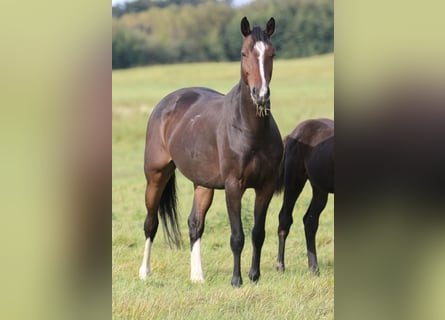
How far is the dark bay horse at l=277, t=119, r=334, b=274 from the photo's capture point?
3.71 meters

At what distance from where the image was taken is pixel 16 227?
5.89 feet

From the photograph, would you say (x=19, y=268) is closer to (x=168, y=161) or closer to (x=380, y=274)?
(x=380, y=274)

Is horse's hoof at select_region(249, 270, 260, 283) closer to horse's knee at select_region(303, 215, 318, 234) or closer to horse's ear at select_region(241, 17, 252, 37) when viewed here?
horse's knee at select_region(303, 215, 318, 234)

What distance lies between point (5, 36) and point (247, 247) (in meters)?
2.59

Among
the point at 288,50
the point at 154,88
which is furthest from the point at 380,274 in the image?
the point at 154,88

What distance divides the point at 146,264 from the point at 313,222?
1122 millimetres

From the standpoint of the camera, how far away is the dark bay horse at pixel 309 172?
12.2 feet

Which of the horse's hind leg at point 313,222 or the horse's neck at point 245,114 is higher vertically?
the horse's neck at point 245,114

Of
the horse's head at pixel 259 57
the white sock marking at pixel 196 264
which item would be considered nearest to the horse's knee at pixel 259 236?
the white sock marking at pixel 196 264

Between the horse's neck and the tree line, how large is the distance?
1.25 ft

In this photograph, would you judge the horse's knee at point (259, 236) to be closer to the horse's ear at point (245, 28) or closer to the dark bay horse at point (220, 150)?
the dark bay horse at point (220, 150)

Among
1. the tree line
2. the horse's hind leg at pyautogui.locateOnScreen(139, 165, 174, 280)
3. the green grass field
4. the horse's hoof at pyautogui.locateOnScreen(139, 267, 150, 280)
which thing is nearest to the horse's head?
the tree line

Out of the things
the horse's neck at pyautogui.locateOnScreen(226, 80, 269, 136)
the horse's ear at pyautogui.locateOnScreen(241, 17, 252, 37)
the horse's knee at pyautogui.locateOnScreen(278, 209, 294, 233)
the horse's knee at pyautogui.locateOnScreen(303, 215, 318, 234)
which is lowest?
the horse's knee at pyautogui.locateOnScreen(278, 209, 294, 233)

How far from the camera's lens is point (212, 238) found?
434cm
